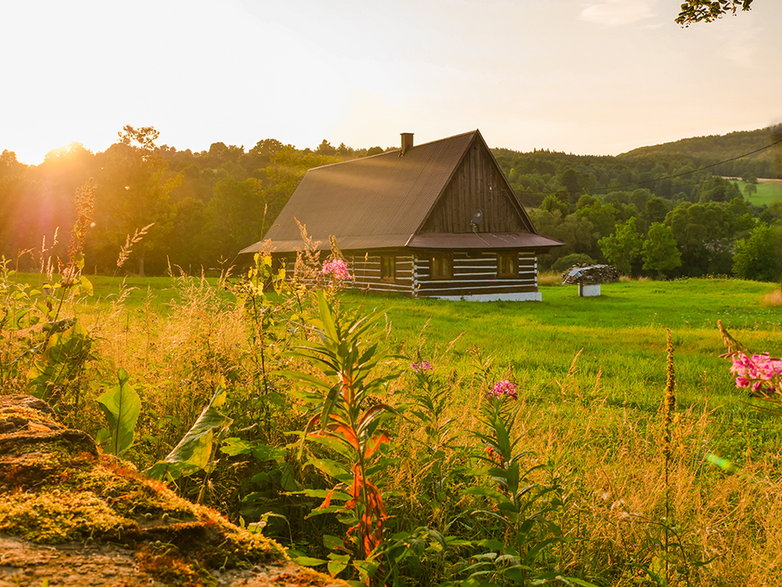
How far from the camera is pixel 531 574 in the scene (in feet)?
7.14

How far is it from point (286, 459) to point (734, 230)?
7511cm

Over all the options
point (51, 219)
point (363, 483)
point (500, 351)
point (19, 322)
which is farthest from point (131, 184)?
point (363, 483)

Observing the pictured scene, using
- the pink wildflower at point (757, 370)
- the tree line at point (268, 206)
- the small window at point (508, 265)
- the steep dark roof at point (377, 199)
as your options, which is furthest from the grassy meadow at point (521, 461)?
the small window at point (508, 265)

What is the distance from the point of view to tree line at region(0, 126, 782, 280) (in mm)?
41844

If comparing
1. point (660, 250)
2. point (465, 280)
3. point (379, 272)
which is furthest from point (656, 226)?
point (379, 272)

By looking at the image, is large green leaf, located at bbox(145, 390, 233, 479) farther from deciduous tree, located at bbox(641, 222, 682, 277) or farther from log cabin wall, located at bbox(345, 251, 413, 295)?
deciduous tree, located at bbox(641, 222, 682, 277)

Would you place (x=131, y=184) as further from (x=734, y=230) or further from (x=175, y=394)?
(x=734, y=230)

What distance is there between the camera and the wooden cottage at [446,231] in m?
24.2

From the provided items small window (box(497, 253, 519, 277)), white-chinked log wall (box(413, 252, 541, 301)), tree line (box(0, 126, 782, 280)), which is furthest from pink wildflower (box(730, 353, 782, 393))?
small window (box(497, 253, 519, 277))

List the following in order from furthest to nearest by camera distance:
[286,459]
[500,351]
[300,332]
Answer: [500,351]
[300,332]
[286,459]

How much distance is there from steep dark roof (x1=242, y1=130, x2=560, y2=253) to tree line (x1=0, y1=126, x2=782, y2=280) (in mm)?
6761

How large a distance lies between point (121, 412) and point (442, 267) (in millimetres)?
22220

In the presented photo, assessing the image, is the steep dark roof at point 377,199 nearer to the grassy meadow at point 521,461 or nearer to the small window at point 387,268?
the small window at point 387,268

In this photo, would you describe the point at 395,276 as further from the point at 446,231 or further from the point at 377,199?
the point at 377,199
